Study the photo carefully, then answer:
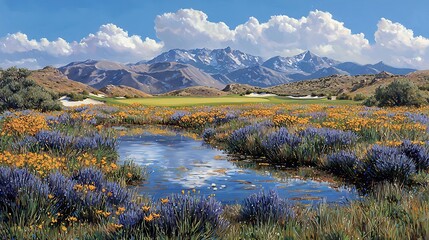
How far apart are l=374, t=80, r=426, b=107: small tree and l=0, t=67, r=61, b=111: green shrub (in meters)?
25.1

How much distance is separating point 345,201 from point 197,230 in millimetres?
3407

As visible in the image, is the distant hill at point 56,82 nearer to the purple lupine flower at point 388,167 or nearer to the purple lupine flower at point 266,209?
the purple lupine flower at point 388,167

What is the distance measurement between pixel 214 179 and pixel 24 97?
27.7 m

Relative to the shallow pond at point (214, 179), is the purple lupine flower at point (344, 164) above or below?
above

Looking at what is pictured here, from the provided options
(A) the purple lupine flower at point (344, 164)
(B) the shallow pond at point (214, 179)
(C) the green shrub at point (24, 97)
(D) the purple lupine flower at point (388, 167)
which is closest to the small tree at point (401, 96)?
(B) the shallow pond at point (214, 179)

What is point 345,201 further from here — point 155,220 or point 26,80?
point 26,80

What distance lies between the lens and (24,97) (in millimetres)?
33531

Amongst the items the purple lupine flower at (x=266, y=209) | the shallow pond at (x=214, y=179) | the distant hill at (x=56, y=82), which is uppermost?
the distant hill at (x=56, y=82)

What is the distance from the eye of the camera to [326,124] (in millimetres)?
15602

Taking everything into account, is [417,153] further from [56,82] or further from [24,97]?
[56,82]

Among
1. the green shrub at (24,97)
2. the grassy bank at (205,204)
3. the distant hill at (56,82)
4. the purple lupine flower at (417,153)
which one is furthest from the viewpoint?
the distant hill at (56,82)

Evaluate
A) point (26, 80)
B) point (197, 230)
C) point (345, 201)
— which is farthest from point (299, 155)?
point (26, 80)

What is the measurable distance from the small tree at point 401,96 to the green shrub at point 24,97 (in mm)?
25068

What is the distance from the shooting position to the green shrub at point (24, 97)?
3222 centimetres
